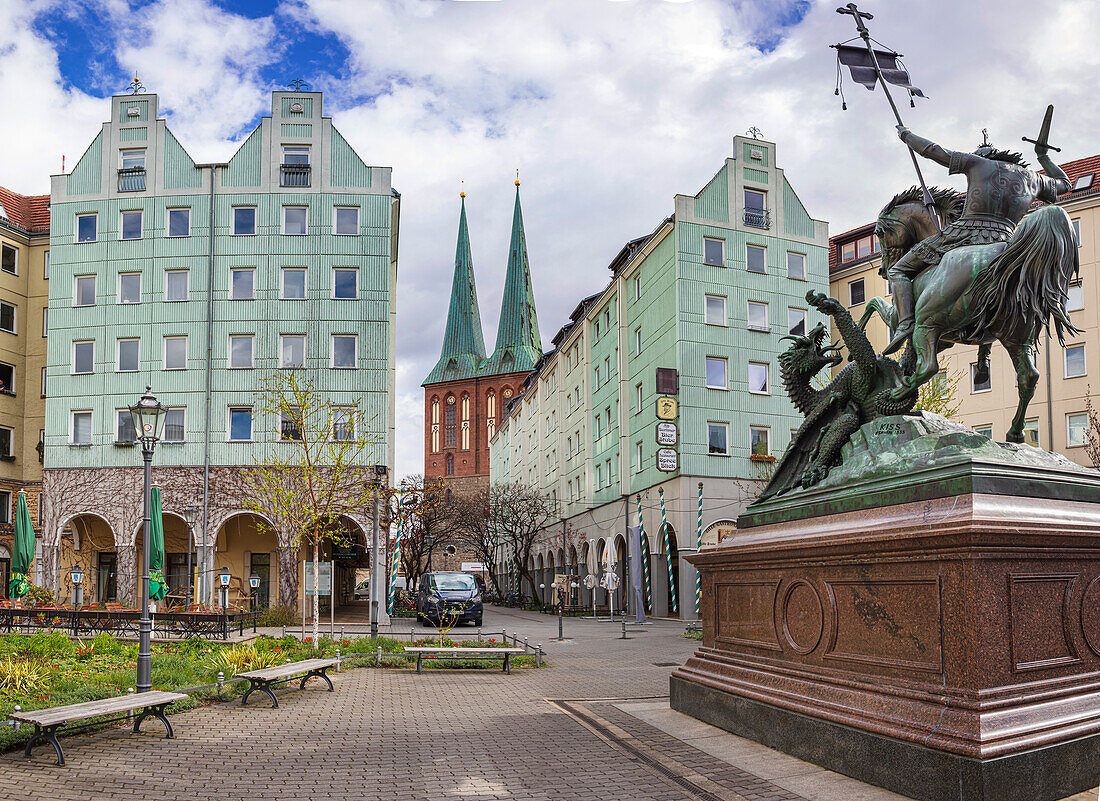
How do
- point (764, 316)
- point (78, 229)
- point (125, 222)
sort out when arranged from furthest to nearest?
point (764, 316) < point (78, 229) < point (125, 222)

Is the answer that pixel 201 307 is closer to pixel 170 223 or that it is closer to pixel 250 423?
pixel 170 223

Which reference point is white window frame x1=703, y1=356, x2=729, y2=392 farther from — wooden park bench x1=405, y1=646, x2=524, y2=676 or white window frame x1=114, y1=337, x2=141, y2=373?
wooden park bench x1=405, y1=646, x2=524, y2=676

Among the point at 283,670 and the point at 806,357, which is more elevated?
the point at 806,357

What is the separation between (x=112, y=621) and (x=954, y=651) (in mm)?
23360

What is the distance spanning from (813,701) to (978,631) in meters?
1.94

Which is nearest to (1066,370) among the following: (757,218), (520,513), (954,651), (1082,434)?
(1082,434)

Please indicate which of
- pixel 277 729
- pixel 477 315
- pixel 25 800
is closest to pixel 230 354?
pixel 277 729

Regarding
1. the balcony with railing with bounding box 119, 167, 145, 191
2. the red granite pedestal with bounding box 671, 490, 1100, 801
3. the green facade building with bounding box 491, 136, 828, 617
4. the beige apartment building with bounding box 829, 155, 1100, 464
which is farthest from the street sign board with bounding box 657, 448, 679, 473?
the red granite pedestal with bounding box 671, 490, 1100, 801

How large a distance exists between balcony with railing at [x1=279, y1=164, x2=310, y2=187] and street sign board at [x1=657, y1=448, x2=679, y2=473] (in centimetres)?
1792

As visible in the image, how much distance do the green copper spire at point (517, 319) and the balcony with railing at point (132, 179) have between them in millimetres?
72217

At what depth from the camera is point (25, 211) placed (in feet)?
163

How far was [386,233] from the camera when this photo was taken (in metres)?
40.3

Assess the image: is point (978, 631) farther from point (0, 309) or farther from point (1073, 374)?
point (0, 309)

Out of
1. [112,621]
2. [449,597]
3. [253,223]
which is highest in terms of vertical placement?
[253,223]
